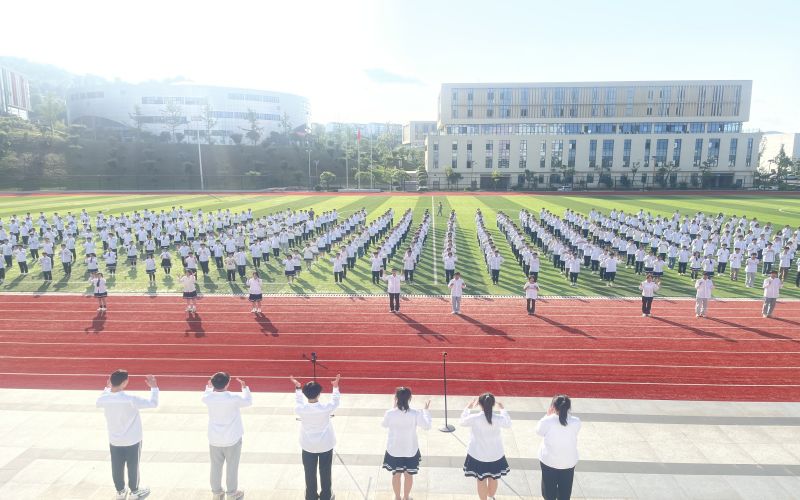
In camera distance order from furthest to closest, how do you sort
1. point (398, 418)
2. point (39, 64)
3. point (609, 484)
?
1. point (39, 64)
2. point (609, 484)
3. point (398, 418)

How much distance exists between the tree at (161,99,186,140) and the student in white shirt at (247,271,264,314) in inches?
3690

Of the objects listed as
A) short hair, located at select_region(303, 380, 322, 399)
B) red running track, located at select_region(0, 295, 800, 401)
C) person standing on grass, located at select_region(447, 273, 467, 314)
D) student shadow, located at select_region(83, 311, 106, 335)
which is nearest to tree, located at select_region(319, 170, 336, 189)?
red running track, located at select_region(0, 295, 800, 401)

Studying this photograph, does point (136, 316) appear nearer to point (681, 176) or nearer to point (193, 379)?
point (193, 379)

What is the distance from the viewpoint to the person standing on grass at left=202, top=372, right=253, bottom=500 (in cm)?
557

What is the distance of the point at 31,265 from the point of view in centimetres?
2203

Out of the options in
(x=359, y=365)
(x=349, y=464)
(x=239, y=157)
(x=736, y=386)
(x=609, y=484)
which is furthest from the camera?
(x=239, y=157)

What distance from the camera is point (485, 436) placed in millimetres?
5402

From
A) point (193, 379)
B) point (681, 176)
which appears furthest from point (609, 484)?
point (681, 176)

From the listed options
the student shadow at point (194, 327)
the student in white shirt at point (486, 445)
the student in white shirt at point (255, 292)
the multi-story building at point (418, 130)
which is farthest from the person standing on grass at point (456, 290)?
the multi-story building at point (418, 130)

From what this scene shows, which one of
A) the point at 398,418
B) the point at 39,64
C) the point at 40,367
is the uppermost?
the point at 39,64

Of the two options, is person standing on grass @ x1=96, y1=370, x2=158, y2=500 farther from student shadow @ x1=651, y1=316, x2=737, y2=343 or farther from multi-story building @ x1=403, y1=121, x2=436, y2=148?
multi-story building @ x1=403, y1=121, x2=436, y2=148

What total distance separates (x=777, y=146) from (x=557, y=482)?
13190 centimetres

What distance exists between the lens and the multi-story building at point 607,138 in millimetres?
75188

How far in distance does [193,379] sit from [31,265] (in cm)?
1668
